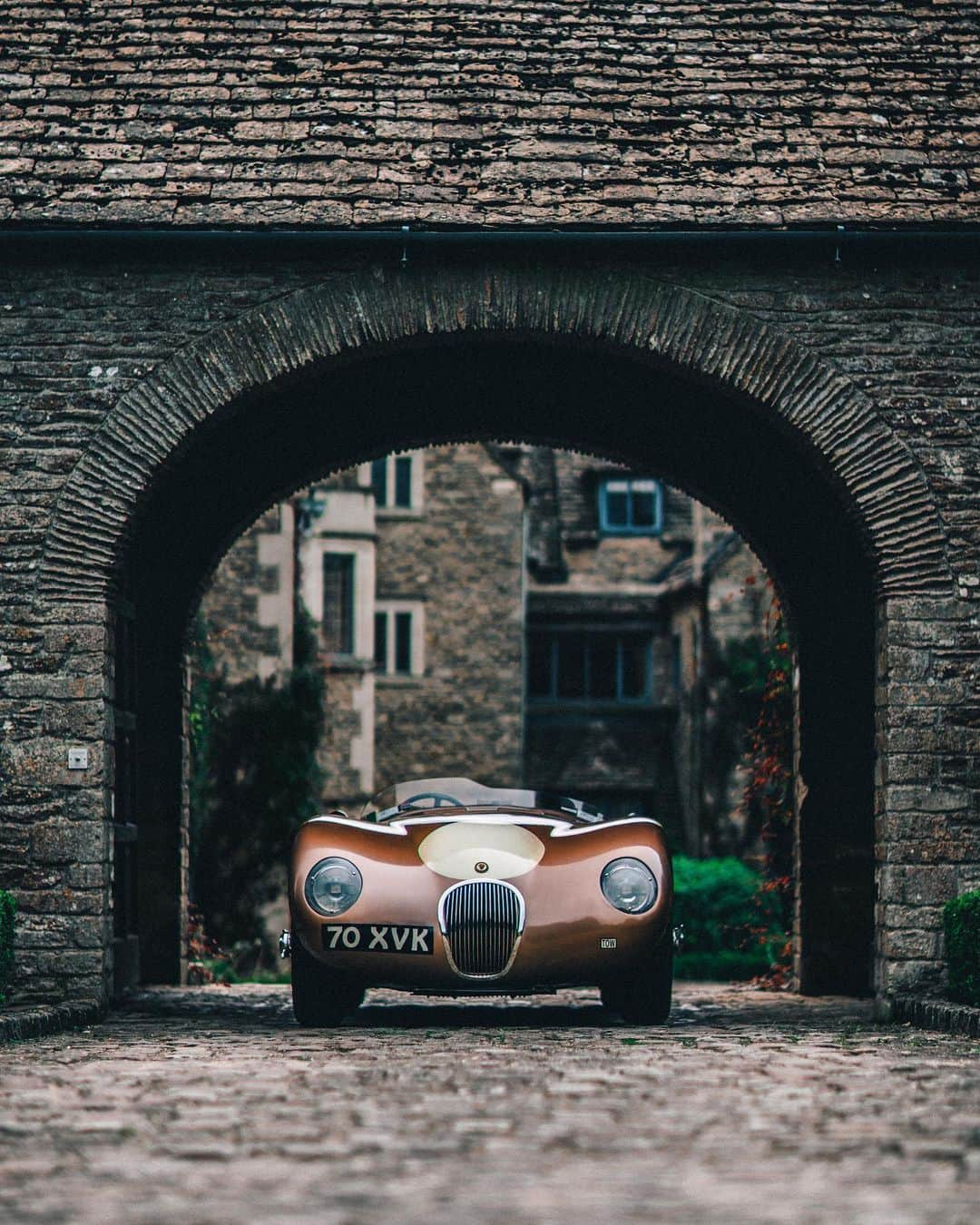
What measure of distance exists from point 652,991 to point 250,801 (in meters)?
11.3

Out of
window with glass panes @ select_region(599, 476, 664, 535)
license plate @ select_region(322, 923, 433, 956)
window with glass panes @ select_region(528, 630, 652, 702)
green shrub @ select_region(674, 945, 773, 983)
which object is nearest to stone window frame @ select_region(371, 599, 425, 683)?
window with glass panes @ select_region(528, 630, 652, 702)

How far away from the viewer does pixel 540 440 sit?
13883mm

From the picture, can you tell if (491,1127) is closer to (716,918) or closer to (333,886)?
(333,886)

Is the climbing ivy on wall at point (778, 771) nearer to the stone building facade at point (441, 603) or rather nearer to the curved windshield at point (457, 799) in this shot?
the curved windshield at point (457, 799)

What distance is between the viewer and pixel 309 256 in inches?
428

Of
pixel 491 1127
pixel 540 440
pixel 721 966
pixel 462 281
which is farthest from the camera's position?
pixel 721 966

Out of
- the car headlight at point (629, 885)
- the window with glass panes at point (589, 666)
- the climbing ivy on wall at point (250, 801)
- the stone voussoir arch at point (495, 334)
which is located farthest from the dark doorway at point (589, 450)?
the window with glass panes at point (589, 666)

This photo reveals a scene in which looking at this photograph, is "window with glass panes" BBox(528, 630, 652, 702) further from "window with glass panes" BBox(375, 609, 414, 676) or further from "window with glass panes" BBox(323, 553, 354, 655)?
"window with glass panes" BBox(323, 553, 354, 655)

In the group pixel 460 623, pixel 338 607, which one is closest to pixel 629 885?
pixel 338 607

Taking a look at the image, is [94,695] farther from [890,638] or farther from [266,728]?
[266,728]

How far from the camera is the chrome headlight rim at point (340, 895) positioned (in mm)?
9328

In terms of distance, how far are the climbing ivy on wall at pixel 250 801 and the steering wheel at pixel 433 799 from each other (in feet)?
31.0

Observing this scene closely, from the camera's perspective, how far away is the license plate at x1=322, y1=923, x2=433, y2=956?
9.25m

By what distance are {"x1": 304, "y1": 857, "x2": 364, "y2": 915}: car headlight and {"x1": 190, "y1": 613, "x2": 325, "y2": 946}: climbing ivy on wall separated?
10.7 metres
